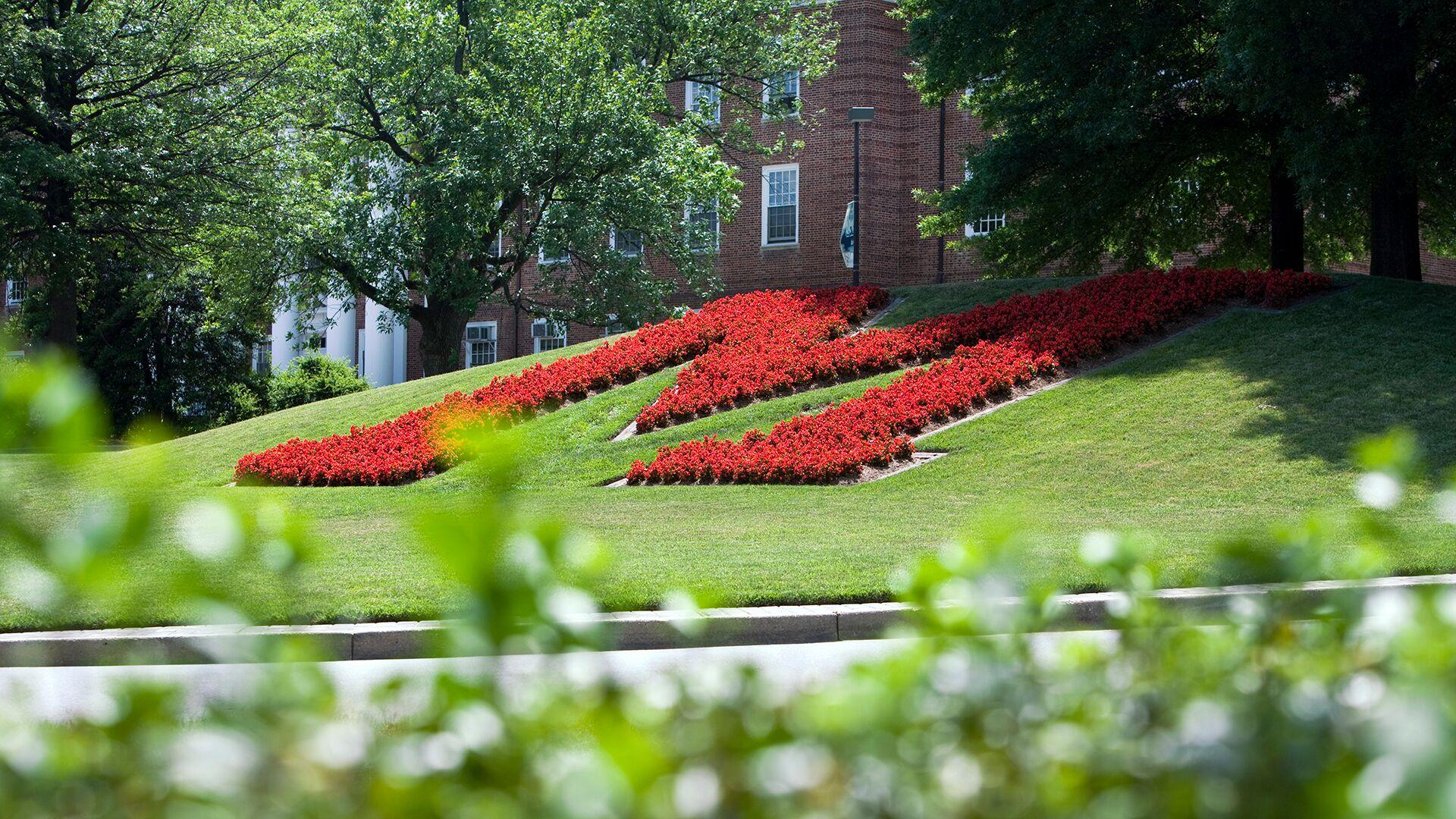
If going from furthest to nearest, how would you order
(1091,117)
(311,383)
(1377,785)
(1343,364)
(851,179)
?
(851,179) → (311,383) → (1091,117) → (1343,364) → (1377,785)

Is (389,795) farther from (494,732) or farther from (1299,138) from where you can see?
(1299,138)

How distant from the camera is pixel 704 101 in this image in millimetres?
36312

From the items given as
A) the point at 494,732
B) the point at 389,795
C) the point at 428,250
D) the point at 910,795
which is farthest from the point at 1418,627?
the point at 428,250

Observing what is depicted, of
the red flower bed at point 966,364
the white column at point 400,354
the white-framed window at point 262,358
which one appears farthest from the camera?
the white column at point 400,354

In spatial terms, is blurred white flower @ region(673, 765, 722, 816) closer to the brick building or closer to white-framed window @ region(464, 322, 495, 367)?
the brick building

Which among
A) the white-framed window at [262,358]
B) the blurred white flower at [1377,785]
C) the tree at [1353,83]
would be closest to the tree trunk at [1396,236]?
the tree at [1353,83]

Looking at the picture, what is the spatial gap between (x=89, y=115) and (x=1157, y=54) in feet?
66.9

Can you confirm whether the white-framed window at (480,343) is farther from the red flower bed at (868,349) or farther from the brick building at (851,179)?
the red flower bed at (868,349)

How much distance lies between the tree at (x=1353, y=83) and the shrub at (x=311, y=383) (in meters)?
24.9

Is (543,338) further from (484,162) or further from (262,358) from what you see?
(484,162)

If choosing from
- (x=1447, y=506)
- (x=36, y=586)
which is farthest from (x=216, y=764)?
(x=1447, y=506)

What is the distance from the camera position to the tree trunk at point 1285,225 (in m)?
24.9

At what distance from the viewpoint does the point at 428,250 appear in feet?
104

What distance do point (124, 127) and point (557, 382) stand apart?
35.2 feet
